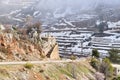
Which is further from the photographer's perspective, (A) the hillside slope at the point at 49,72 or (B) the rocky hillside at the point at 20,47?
(B) the rocky hillside at the point at 20,47

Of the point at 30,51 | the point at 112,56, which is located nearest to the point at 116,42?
the point at 112,56

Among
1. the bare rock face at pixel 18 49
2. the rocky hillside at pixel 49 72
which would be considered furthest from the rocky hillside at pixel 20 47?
the rocky hillside at pixel 49 72

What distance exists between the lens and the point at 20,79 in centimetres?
4638

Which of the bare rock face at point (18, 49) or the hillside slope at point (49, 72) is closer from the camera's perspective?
the hillside slope at point (49, 72)

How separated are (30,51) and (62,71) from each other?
12207 mm

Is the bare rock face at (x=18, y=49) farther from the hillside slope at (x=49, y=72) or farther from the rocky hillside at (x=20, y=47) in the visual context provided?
the hillside slope at (x=49, y=72)

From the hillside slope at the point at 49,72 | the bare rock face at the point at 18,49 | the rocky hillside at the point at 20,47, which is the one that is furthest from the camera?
the rocky hillside at the point at 20,47

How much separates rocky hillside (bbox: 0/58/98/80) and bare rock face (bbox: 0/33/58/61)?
5838mm

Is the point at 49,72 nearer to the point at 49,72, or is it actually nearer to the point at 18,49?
the point at 49,72

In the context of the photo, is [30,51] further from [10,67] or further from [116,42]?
[116,42]

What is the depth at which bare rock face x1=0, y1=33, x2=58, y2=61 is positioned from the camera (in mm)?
59763

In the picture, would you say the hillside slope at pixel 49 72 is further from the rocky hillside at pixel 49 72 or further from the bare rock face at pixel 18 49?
the bare rock face at pixel 18 49

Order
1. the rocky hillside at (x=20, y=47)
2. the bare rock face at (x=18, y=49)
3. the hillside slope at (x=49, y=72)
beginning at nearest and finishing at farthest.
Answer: the hillside slope at (x=49, y=72) → the bare rock face at (x=18, y=49) → the rocky hillside at (x=20, y=47)

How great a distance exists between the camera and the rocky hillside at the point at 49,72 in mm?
46509
